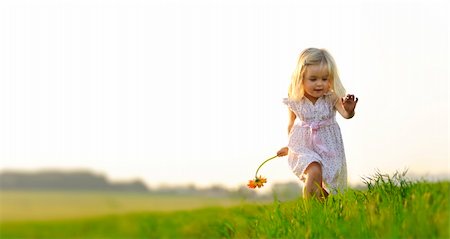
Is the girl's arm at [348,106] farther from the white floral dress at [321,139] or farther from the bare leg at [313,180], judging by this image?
the bare leg at [313,180]

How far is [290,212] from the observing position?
16.4ft

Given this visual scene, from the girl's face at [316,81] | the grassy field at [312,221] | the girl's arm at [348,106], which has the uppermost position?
the girl's face at [316,81]

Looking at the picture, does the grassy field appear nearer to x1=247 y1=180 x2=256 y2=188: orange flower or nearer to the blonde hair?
x1=247 y1=180 x2=256 y2=188: orange flower

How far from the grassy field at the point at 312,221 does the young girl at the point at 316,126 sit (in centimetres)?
31

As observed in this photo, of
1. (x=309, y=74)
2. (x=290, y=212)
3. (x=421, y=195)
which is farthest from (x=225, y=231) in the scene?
(x=421, y=195)

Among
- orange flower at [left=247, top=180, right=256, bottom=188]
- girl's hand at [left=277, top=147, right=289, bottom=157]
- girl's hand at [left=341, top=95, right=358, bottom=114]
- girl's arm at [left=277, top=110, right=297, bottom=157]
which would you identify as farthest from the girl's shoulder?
orange flower at [left=247, top=180, right=256, bottom=188]

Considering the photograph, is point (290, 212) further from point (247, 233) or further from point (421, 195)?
point (421, 195)

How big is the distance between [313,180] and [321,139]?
396mm

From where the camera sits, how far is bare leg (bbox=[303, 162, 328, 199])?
18.1ft

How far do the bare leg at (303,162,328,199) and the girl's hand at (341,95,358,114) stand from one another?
0.55 m

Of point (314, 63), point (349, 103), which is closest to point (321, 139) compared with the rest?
point (349, 103)

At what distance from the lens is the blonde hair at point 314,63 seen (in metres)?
5.60

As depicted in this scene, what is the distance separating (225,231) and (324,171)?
955 millimetres

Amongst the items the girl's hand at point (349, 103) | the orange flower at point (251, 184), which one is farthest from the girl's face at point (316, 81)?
the orange flower at point (251, 184)
